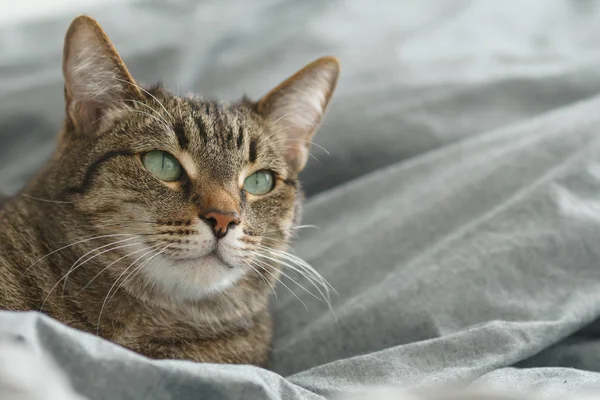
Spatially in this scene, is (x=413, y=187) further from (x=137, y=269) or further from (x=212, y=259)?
(x=137, y=269)

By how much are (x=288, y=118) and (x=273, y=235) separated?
1.13ft

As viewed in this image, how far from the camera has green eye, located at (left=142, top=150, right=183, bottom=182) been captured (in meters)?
1.26

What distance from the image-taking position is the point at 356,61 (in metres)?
2.16

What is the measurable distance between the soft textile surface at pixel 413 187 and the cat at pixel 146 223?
0.80 feet

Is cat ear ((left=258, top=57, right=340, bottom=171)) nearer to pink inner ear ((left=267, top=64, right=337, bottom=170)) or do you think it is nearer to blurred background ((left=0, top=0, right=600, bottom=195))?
pink inner ear ((left=267, top=64, right=337, bottom=170))

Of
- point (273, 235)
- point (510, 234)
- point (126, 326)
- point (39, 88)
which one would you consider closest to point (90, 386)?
point (126, 326)

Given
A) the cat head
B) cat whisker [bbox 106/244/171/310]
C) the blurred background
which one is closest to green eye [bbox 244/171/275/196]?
the cat head

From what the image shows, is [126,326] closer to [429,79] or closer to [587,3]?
[429,79]

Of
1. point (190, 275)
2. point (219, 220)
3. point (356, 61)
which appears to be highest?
point (356, 61)

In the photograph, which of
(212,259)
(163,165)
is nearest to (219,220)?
(212,259)

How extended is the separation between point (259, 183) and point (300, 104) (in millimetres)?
261

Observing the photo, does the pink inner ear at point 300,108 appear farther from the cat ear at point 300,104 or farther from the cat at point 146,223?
the cat at point 146,223

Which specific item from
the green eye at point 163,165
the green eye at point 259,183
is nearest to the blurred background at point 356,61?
the green eye at point 259,183

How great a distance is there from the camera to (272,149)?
4.79 ft
